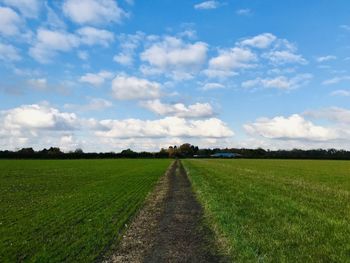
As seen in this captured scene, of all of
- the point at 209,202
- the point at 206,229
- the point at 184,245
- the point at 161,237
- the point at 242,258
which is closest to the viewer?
the point at 242,258

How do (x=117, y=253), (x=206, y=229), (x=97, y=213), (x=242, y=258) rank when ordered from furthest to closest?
(x=97, y=213)
(x=206, y=229)
(x=117, y=253)
(x=242, y=258)

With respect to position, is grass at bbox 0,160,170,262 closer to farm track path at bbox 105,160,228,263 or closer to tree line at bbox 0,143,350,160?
farm track path at bbox 105,160,228,263

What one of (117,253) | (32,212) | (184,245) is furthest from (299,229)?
(32,212)

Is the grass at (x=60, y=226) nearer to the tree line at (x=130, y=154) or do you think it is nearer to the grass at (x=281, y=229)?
the grass at (x=281, y=229)

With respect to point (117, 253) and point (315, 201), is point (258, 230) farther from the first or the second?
point (315, 201)

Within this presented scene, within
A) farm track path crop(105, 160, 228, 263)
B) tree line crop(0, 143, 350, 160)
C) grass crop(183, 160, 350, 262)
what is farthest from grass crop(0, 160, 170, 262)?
tree line crop(0, 143, 350, 160)

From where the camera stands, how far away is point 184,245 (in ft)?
32.5

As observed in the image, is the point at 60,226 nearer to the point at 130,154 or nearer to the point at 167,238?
the point at 167,238

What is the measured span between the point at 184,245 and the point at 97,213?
6374mm

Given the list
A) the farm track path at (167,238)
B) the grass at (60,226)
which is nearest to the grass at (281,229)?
the farm track path at (167,238)

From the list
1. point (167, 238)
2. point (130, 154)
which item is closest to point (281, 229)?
point (167, 238)

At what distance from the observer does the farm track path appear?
8781 millimetres

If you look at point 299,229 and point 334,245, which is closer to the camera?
point 334,245

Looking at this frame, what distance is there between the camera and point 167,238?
10750 millimetres
